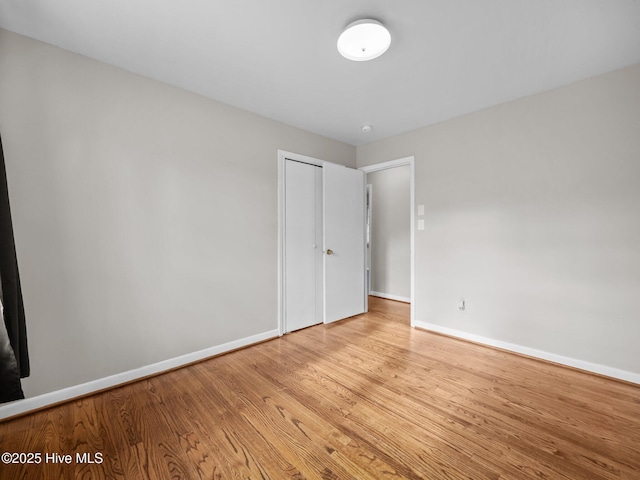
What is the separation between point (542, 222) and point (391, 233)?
2585 mm

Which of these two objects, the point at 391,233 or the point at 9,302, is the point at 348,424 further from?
the point at 391,233

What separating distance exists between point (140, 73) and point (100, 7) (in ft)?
2.27

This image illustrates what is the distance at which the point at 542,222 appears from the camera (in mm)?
2590

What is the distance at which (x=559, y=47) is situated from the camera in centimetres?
196

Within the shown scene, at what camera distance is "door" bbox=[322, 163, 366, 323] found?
360 centimetres

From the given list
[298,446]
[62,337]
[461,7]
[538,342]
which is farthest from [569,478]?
[62,337]

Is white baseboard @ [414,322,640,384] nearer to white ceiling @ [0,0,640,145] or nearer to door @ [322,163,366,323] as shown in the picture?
door @ [322,163,366,323]

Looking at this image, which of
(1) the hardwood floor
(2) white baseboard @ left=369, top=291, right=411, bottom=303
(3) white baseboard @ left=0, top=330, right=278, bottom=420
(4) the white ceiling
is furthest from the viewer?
(2) white baseboard @ left=369, top=291, right=411, bottom=303

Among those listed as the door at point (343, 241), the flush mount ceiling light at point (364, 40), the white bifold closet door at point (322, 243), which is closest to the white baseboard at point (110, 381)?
the white bifold closet door at point (322, 243)

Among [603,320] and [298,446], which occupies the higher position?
[603,320]

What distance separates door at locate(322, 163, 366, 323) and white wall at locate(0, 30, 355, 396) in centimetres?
92

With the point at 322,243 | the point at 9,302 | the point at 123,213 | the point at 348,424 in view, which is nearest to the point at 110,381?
the point at 9,302

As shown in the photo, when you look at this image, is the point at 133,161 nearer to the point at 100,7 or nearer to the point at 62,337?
the point at 100,7

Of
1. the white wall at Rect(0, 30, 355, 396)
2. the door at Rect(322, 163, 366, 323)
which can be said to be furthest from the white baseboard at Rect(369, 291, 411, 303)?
the white wall at Rect(0, 30, 355, 396)
